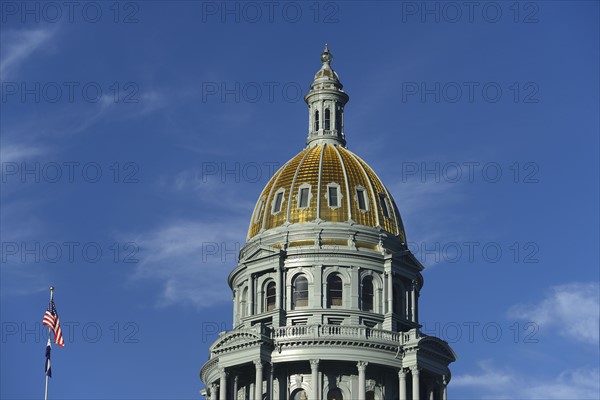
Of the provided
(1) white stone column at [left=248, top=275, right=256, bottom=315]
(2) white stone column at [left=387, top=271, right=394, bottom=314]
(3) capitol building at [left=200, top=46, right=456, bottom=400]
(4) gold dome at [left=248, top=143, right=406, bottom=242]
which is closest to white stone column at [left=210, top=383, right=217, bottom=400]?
(3) capitol building at [left=200, top=46, right=456, bottom=400]

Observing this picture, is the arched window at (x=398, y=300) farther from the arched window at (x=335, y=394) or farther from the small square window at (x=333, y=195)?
the arched window at (x=335, y=394)

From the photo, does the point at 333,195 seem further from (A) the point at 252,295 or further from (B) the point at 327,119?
(A) the point at 252,295

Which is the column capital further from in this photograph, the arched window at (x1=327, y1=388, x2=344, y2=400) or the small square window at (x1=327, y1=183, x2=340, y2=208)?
the small square window at (x1=327, y1=183, x2=340, y2=208)

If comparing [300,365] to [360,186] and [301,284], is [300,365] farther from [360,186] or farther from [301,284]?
[360,186]

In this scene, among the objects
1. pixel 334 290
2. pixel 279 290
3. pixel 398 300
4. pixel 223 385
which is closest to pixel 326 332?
pixel 334 290

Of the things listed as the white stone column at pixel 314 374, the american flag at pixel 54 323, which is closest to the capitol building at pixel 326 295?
the white stone column at pixel 314 374

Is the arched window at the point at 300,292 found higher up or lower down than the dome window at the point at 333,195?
lower down

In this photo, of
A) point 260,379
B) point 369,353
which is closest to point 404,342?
point 369,353

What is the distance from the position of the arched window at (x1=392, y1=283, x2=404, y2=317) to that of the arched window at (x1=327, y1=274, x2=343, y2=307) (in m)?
4.04

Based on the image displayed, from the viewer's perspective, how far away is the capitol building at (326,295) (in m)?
118

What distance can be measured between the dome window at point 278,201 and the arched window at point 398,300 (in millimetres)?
10340

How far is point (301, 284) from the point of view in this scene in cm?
12256

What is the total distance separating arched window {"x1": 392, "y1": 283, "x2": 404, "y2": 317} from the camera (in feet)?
405

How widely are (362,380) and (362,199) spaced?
1586cm
